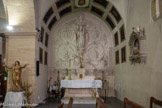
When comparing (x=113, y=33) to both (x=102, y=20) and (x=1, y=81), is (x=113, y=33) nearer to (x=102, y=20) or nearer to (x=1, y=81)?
(x=102, y=20)

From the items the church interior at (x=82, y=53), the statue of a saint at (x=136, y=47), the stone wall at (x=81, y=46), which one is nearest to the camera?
the church interior at (x=82, y=53)

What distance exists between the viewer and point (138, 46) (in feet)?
24.3

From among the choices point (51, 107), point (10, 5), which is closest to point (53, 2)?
point (10, 5)

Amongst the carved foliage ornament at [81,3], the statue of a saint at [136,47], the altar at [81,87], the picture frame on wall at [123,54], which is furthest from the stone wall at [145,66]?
the carved foliage ornament at [81,3]

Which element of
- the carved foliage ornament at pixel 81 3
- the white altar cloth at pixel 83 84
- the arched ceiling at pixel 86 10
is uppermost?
the carved foliage ornament at pixel 81 3

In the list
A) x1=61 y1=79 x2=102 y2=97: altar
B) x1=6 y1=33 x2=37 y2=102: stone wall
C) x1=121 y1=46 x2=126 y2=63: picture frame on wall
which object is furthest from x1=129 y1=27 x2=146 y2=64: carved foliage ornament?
x1=6 y1=33 x2=37 y2=102: stone wall

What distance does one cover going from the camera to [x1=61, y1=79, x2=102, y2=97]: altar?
31.8 feet

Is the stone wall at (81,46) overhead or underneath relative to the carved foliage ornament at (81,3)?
underneath

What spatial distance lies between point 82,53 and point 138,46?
5.60m

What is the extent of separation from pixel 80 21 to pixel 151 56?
691cm

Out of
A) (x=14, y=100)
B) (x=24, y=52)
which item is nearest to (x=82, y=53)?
(x=24, y=52)

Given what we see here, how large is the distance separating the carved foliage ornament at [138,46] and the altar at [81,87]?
2921 millimetres

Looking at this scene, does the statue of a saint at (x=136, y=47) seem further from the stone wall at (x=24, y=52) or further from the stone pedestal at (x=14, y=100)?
the stone pedestal at (x=14, y=100)

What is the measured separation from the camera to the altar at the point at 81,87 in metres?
9.69
